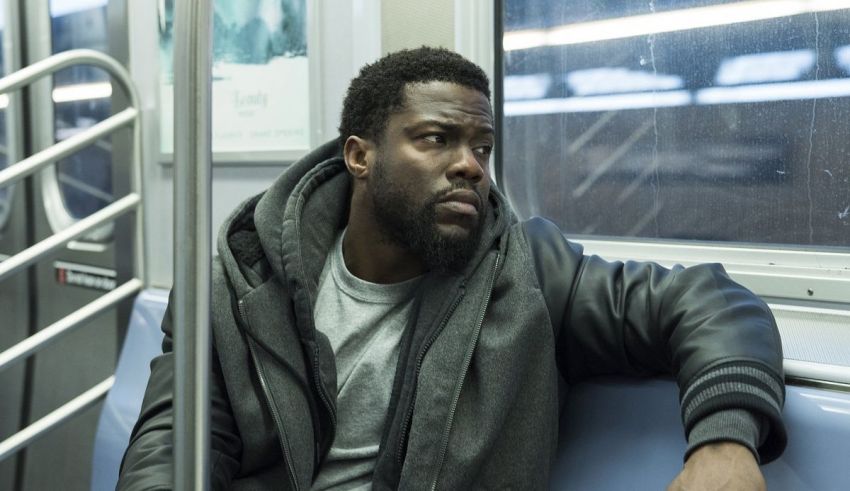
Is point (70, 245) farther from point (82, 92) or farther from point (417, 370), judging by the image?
point (417, 370)

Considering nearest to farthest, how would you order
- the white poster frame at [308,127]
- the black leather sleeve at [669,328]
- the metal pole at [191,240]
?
1. the metal pole at [191,240]
2. the black leather sleeve at [669,328]
3. the white poster frame at [308,127]

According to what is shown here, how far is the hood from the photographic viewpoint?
147cm

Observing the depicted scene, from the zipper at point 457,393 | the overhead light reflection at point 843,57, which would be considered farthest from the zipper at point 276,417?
the overhead light reflection at point 843,57

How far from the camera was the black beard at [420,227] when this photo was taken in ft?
4.81

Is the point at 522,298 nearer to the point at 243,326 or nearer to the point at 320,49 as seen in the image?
the point at 243,326

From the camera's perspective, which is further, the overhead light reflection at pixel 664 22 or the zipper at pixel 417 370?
the overhead light reflection at pixel 664 22

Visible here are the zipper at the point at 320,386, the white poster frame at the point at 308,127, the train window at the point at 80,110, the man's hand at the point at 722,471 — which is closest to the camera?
the man's hand at the point at 722,471

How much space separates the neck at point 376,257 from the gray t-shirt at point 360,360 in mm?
45

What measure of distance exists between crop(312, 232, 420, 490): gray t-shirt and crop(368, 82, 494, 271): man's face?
12cm

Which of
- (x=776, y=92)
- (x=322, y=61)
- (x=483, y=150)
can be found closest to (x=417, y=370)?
(x=483, y=150)

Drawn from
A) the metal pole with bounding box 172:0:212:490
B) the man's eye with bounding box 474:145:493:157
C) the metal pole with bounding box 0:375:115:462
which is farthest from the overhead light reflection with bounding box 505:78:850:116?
the metal pole with bounding box 0:375:115:462

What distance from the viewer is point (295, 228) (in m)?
1.51

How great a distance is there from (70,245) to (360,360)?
1813 millimetres

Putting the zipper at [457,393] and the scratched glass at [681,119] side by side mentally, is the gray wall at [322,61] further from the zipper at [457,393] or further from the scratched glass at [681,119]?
the zipper at [457,393]
